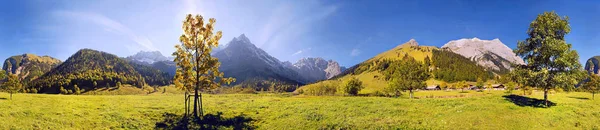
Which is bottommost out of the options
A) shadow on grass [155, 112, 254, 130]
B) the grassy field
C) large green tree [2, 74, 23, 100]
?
shadow on grass [155, 112, 254, 130]

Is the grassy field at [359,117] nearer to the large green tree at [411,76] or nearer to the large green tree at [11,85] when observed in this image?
the large green tree at [11,85]

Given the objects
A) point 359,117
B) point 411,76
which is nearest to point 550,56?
point 359,117

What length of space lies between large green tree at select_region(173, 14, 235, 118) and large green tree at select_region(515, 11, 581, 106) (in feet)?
137

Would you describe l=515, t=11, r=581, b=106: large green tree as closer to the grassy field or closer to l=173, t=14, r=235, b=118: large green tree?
the grassy field

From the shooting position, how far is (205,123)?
35.5m

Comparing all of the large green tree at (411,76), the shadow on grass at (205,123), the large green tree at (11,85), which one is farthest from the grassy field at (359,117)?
the large green tree at (411,76)

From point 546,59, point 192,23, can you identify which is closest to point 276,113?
point 192,23

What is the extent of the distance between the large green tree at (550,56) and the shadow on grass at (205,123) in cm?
3872

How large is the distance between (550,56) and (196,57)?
46530mm

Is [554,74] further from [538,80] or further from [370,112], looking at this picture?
[370,112]

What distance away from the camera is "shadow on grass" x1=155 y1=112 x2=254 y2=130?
33.5m

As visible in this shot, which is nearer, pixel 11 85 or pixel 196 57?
pixel 196 57

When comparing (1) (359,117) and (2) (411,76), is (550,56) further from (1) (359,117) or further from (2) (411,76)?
(2) (411,76)

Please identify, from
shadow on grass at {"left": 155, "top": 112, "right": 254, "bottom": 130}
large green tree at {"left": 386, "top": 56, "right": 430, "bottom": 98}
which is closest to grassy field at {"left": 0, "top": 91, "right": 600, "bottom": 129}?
shadow on grass at {"left": 155, "top": 112, "right": 254, "bottom": 130}
